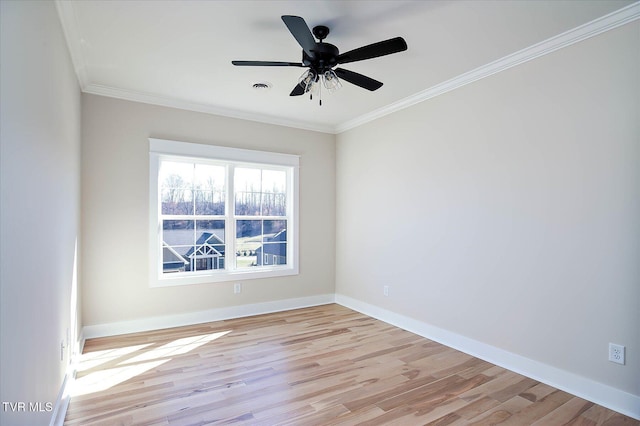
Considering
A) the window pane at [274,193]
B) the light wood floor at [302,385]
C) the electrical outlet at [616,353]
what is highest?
the window pane at [274,193]

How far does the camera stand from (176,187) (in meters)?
4.28

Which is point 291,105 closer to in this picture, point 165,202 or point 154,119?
point 154,119

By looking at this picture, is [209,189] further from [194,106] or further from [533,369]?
[533,369]

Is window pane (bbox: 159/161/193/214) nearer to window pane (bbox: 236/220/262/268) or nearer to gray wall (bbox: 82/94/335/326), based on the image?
gray wall (bbox: 82/94/335/326)

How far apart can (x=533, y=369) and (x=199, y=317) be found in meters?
3.57

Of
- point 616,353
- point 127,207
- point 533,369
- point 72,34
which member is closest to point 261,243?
point 127,207

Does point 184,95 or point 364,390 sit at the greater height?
point 184,95

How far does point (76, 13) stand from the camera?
240 cm

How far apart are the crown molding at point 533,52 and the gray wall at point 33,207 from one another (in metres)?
3.29

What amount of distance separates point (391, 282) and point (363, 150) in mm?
1850

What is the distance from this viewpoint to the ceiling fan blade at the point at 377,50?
221cm

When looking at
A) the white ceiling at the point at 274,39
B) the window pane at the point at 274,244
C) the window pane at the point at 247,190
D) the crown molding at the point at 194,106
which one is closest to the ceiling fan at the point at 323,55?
the white ceiling at the point at 274,39

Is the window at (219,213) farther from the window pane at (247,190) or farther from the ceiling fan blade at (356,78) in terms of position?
the ceiling fan blade at (356,78)

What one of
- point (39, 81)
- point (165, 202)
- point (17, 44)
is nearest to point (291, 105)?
point (165, 202)
